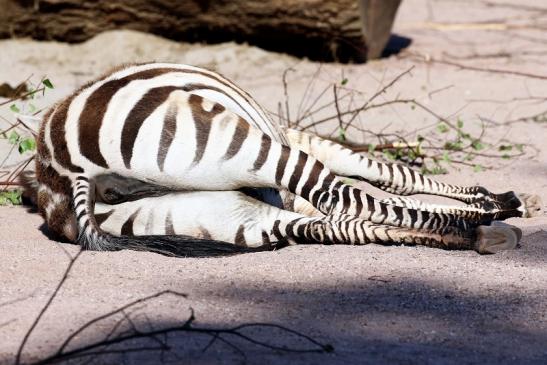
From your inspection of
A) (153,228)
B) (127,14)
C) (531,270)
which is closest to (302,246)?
(153,228)

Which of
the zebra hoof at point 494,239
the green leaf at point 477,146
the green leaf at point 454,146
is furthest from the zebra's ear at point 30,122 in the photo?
the green leaf at point 477,146

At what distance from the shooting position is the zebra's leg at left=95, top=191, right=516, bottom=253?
458 centimetres

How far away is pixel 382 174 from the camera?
5.59m

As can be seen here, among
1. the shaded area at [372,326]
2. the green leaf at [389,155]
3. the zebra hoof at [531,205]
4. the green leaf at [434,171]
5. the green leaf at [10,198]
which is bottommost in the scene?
the green leaf at [10,198]

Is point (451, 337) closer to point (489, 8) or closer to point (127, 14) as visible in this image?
point (127, 14)

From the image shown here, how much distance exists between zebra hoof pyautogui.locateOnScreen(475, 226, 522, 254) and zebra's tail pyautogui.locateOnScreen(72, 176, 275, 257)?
1.09 meters

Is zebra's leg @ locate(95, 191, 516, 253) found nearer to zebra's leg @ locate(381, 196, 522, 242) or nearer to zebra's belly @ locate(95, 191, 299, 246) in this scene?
zebra's belly @ locate(95, 191, 299, 246)

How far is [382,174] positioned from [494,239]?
1.25m

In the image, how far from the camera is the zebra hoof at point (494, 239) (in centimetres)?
444

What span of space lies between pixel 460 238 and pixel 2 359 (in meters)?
2.27

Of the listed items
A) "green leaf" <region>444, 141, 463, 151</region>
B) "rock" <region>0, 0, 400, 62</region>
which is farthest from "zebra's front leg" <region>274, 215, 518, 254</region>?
"rock" <region>0, 0, 400, 62</region>

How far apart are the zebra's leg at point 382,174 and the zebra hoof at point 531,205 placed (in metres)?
0.02

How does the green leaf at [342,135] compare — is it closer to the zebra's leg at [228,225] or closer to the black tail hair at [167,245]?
the zebra's leg at [228,225]

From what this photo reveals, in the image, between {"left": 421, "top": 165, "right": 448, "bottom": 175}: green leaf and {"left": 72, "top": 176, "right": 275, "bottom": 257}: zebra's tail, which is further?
{"left": 421, "top": 165, "right": 448, "bottom": 175}: green leaf
